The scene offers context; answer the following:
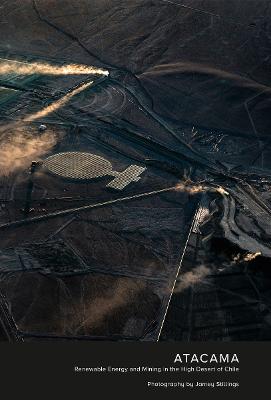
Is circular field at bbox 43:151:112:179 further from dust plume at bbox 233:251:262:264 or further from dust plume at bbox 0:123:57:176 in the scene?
dust plume at bbox 233:251:262:264

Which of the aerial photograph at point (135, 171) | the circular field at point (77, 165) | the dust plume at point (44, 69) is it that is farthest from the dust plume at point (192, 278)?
the dust plume at point (44, 69)

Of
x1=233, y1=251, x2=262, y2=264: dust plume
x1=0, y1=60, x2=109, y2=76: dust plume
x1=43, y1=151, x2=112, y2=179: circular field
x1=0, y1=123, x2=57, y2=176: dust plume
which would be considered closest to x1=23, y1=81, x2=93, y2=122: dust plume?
x1=0, y1=123, x2=57, y2=176: dust plume

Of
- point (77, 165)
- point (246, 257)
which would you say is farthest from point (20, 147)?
point (246, 257)

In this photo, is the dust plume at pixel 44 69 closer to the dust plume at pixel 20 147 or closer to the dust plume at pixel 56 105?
the dust plume at pixel 56 105

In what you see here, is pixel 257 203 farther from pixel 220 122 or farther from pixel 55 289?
pixel 55 289

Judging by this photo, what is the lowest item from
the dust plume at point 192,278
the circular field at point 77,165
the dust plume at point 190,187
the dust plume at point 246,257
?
the dust plume at point 192,278

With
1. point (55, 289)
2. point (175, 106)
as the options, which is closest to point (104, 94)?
point (175, 106)
